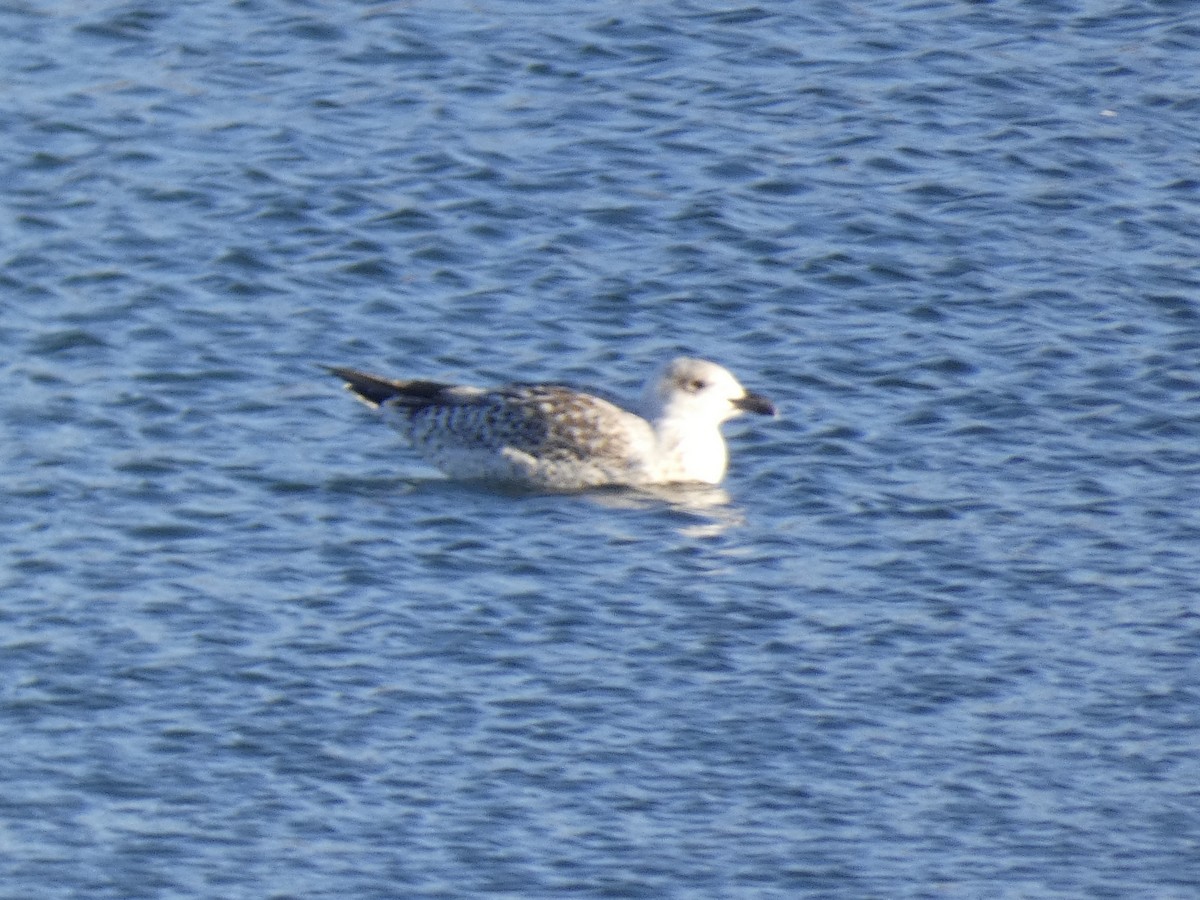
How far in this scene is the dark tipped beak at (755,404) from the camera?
15.3m

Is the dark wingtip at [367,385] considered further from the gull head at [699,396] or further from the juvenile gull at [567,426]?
the gull head at [699,396]

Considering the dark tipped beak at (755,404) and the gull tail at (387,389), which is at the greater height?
the dark tipped beak at (755,404)

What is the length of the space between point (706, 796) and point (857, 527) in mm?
3481

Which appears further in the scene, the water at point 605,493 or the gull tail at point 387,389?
the gull tail at point 387,389

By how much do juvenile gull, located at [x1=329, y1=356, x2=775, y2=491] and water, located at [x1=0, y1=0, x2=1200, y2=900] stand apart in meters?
0.22

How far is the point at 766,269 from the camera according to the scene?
1733 centimetres

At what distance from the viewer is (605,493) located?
1552 centimetres

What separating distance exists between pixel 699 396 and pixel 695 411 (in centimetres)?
14

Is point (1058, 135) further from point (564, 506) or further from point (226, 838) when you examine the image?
point (226, 838)

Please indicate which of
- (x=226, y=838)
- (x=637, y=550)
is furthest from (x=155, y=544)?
(x=226, y=838)

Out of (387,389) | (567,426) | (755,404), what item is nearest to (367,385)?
(387,389)

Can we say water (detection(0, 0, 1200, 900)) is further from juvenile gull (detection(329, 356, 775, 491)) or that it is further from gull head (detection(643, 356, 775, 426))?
gull head (detection(643, 356, 775, 426))

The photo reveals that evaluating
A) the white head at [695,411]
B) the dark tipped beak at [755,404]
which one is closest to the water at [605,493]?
the white head at [695,411]

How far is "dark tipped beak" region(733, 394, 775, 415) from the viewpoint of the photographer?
15.3 metres
